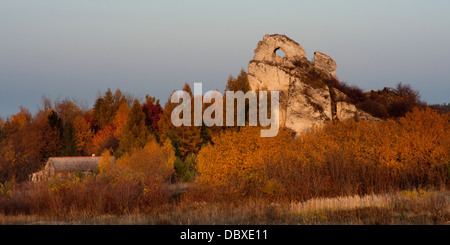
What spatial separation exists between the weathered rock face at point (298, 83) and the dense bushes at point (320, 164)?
87.5 feet

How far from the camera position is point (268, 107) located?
169ft

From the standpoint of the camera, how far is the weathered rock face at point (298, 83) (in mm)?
48531

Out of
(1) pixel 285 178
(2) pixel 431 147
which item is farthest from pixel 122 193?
(2) pixel 431 147

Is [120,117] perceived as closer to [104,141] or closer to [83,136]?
[104,141]

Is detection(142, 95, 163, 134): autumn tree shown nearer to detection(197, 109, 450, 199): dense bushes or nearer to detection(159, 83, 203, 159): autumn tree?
detection(159, 83, 203, 159): autumn tree

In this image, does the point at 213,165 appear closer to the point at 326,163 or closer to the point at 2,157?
the point at 326,163

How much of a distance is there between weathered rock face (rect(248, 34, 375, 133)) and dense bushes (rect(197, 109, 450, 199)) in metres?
26.7

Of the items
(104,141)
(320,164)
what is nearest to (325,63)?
(104,141)

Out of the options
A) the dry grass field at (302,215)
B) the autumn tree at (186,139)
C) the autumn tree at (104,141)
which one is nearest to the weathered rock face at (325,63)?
the autumn tree at (186,139)

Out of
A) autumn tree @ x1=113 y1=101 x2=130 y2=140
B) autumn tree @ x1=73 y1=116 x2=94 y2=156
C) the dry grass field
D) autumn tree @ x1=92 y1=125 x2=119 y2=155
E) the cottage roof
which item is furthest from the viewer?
autumn tree @ x1=113 y1=101 x2=130 y2=140

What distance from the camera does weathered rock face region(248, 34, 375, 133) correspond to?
48.5m

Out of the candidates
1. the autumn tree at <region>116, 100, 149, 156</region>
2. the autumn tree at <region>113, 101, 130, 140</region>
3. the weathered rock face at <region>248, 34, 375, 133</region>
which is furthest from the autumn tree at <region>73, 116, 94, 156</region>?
the weathered rock face at <region>248, 34, 375, 133</region>

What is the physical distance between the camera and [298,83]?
50656mm

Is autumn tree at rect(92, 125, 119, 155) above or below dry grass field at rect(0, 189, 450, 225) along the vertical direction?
above
